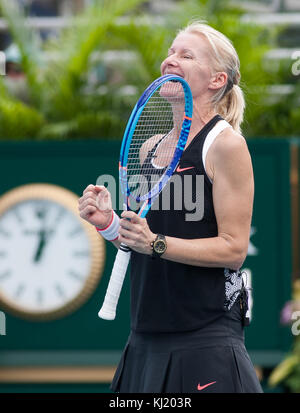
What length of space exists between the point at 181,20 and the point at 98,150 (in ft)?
4.08

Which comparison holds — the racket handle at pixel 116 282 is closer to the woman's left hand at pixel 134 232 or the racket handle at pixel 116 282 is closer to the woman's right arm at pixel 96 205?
the woman's right arm at pixel 96 205

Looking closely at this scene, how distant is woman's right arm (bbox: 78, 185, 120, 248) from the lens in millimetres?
2281

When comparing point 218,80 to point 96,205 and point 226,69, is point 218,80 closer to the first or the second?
point 226,69

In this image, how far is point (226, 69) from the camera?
2377 millimetres

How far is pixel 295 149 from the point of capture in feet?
18.4

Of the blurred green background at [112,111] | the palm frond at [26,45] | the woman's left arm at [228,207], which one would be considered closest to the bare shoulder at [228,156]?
the woman's left arm at [228,207]

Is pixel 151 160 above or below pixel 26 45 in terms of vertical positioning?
below

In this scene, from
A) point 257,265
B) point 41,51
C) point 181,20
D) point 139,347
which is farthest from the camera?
point 41,51

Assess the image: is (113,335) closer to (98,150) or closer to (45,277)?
(45,277)

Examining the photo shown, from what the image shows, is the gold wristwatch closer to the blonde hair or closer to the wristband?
the wristband

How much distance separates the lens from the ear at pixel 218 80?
2367 mm

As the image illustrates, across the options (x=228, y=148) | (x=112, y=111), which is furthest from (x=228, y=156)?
(x=112, y=111)

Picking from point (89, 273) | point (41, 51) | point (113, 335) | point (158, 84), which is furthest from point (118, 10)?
point (158, 84)

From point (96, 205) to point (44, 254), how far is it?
3344 millimetres
